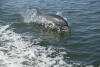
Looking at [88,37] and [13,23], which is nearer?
[88,37]

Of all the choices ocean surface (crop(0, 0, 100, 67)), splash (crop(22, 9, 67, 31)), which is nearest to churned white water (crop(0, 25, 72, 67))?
ocean surface (crop(0, 0, 100, 67))

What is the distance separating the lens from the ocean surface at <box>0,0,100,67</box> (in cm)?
951

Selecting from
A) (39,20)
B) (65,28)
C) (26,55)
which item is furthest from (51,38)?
(39,20)

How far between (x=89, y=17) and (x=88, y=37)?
292 centimetres

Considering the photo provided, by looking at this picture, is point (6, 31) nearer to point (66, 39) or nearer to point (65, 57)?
point (66, 39)

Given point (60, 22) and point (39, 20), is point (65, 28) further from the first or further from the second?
point (39, 20)

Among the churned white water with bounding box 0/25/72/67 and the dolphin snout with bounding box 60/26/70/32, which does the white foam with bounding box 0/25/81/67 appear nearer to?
the churned white water with bounding box 0/25/72/67

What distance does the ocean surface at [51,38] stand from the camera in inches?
374

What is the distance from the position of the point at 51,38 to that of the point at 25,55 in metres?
2.17

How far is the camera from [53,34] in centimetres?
1231

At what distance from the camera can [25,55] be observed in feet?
32.9

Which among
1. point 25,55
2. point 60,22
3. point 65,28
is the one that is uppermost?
point 60,22

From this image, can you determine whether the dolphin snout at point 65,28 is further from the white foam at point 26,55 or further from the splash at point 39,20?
the white foam at point 26,55

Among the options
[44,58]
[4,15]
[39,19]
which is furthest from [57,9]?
[44,58]
